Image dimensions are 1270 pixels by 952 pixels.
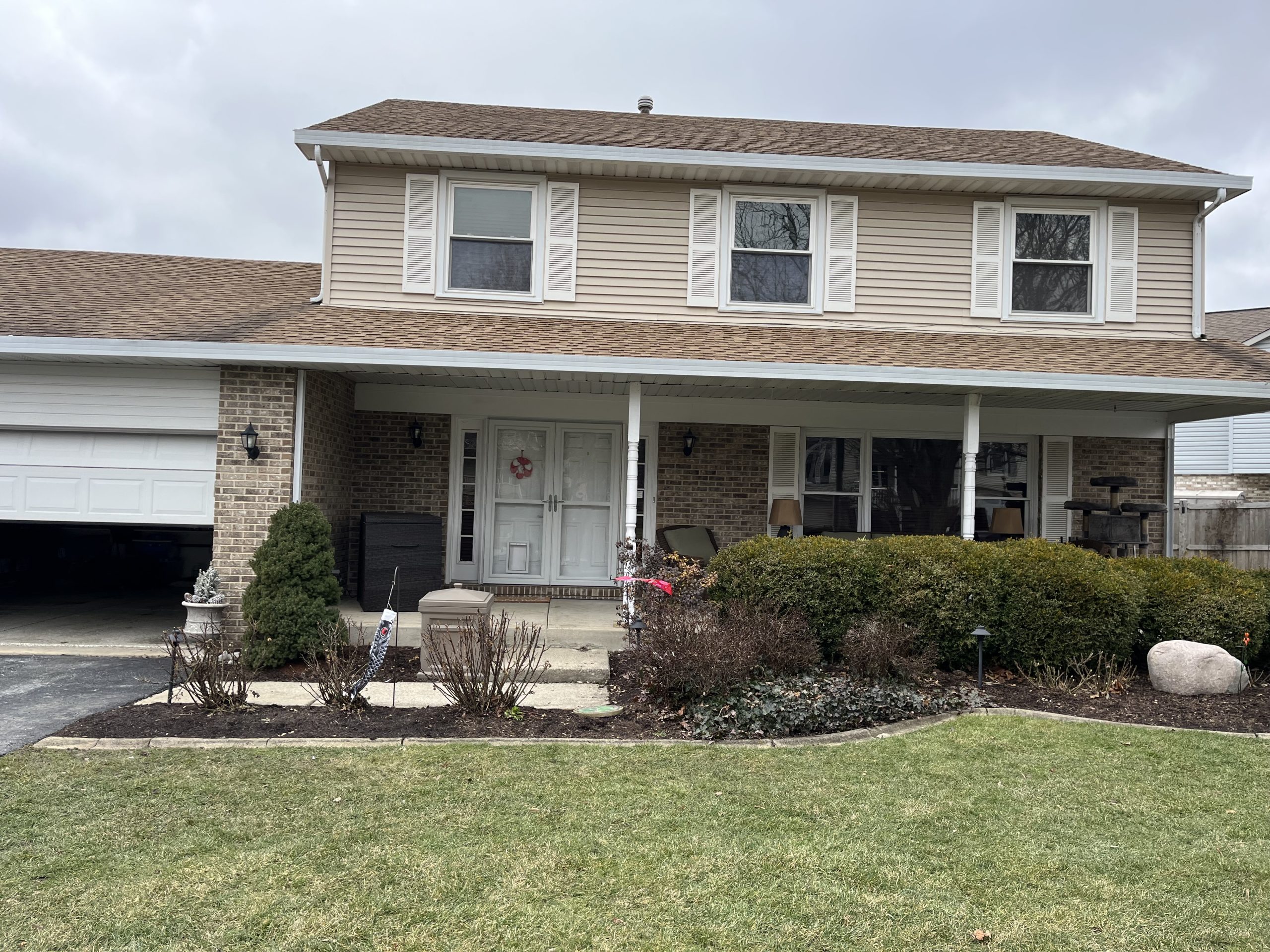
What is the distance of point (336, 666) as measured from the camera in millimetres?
6070

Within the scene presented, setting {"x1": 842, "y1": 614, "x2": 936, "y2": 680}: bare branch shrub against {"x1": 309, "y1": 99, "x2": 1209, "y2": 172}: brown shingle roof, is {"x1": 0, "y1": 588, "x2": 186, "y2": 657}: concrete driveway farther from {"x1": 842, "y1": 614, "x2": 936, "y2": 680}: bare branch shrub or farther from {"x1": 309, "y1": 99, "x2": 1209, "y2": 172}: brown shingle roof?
{"x1": 842, "y1": 614, "x2": 936, "y2": 680}: bare branch shrub

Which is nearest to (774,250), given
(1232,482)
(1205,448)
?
(1205,448)

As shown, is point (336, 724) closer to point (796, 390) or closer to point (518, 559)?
point (518, 559)

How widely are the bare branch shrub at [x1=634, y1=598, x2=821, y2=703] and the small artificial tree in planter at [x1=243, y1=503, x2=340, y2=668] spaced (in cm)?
294

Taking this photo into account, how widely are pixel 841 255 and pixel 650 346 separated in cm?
293

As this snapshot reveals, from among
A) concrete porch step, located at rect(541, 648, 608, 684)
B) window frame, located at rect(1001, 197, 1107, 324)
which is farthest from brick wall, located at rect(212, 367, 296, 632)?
window frame, located at rect(1001, 197, 1107, 324)

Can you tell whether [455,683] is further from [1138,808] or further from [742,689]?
[1138,808]

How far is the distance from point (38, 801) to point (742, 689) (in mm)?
4118

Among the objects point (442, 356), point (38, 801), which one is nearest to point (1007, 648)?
point (442, 356)

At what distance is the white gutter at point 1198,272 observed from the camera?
9.84 m

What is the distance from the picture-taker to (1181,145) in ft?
138

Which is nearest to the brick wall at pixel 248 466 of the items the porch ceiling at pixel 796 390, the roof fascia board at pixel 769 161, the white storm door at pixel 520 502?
the porch ceiling at pixel 796 390

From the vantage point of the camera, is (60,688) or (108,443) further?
(108,443)

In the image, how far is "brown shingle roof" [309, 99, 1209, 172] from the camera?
972cm
